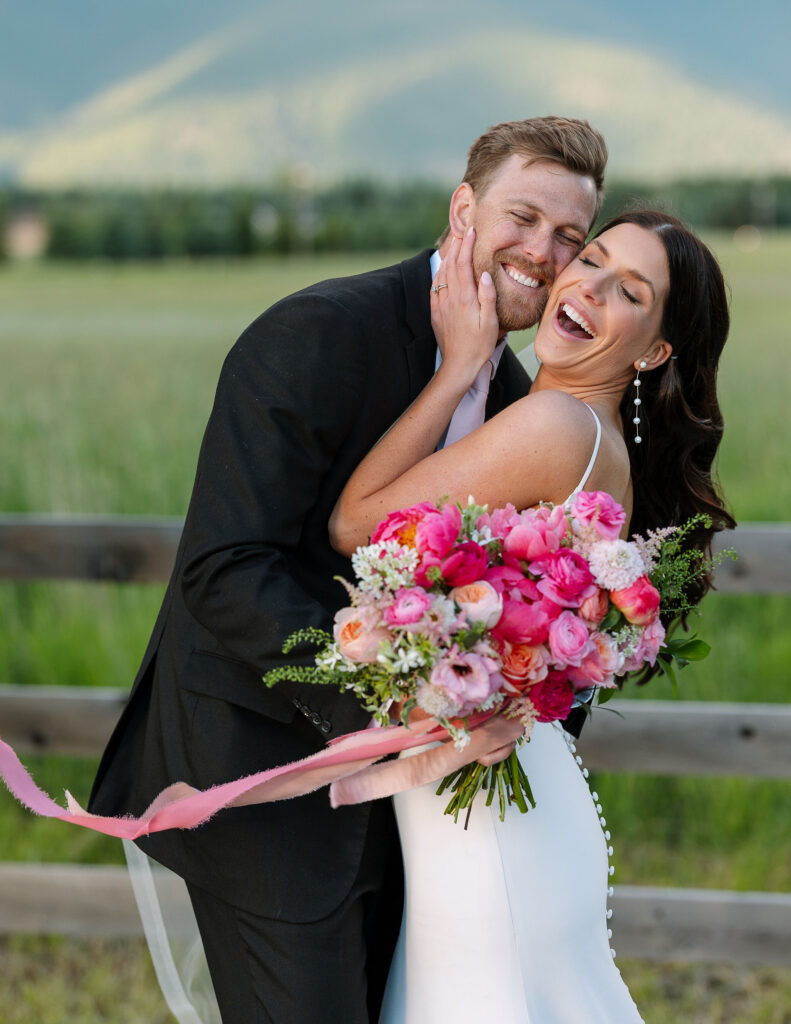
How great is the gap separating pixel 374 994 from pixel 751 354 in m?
5.94

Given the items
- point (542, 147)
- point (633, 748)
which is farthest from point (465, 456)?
point (633, 748)

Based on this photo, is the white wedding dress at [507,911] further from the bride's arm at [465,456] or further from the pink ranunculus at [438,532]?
the pink ranunculus at [438,532]

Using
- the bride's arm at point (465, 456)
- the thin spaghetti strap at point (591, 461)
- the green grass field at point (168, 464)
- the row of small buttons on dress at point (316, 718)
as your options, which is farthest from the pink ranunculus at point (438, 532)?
the green grass field at point (168, 464)

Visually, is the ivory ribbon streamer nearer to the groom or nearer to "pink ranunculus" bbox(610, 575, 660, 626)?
the groom

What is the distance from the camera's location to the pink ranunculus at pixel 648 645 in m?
1.99

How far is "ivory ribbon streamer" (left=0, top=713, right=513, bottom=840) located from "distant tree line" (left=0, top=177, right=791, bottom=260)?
5816 millimetres

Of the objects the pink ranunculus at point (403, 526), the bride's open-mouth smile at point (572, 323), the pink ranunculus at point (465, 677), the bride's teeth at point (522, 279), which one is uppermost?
the bride's teeth at point (522, 279)

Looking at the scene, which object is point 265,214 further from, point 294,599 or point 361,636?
point 361,636

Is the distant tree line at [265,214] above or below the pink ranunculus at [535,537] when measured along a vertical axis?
below

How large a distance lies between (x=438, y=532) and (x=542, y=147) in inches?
42.9

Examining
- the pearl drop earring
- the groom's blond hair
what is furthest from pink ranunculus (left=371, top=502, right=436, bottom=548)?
the groom's blond hair

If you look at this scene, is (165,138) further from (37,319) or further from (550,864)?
(550,864)

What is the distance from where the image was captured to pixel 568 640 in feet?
6.07

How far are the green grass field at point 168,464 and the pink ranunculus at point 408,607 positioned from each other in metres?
2.02
